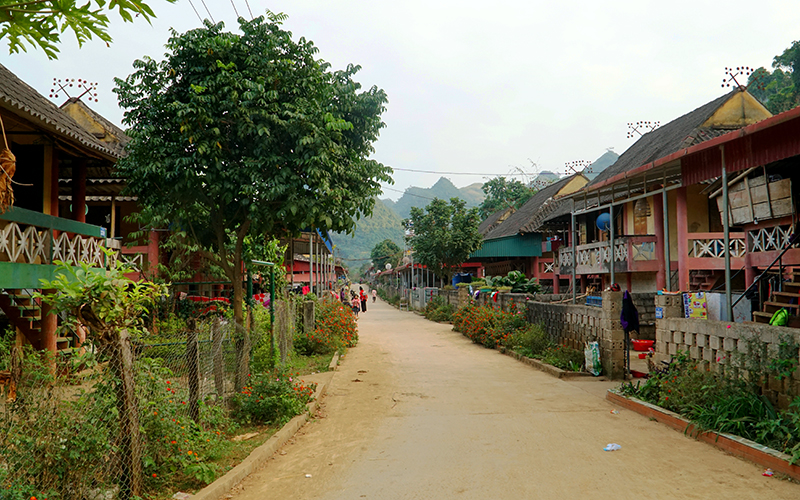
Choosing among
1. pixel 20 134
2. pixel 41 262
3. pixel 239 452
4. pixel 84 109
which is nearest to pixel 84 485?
pixel 239 452

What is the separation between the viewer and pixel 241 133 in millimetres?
8211

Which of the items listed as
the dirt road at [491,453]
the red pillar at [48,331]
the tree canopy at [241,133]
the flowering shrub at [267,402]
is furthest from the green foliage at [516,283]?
the red pillar at [48,331]

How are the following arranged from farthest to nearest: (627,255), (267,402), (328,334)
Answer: (627,255) → (328,334) → (267,402)

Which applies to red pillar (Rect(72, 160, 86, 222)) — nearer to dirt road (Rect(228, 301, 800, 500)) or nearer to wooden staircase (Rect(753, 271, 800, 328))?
dirt road (Rect(228, 301, 800, 500))

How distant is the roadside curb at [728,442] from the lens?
18.1ft

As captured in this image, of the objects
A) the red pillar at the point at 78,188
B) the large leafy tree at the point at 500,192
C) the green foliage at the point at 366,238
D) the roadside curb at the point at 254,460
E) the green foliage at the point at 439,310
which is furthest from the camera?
the green foliage at the point at 366,238

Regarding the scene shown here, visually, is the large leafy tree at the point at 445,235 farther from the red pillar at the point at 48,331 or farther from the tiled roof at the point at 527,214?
the red pillar at the point at 48,331

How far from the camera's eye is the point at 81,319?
4.43m

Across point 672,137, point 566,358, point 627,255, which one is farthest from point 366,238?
point 566,358

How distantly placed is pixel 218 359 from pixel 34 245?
4.35m

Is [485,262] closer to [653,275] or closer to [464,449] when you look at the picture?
[653,275]

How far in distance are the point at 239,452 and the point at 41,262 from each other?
19.0 ft

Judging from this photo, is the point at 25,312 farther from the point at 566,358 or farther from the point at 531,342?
the point at 531,342

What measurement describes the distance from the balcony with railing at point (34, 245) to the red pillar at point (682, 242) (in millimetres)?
14762
